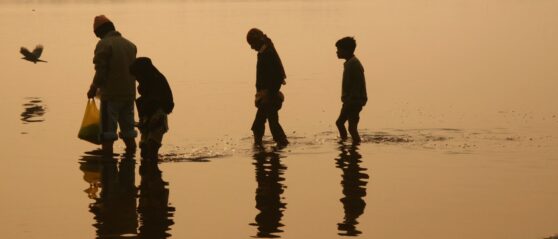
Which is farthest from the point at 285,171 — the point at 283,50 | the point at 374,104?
the point at 283,50

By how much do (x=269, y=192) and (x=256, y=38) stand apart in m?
3.66

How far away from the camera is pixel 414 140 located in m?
17.4

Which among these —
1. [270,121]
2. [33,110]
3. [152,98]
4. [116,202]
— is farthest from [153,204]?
[33,110]

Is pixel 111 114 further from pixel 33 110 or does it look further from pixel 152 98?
pixel 33 110

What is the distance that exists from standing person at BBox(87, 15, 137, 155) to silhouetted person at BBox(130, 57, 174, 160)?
0.83 meters

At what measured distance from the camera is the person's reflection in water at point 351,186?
11368mm

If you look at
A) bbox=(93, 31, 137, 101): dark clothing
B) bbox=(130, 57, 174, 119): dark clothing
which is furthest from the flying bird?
bbox=(130, 57, 174, 119): dark clothing

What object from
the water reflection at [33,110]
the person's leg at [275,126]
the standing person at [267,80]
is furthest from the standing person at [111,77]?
the water reflection at [33,110]

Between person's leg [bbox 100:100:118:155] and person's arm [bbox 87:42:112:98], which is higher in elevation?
person's arm [bbox 87:42:112:98]

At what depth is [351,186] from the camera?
13438 millimetres

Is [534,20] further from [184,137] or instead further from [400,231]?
[400,231]

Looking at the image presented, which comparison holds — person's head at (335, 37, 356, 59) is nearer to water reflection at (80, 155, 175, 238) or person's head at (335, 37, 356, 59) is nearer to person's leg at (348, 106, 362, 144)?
person's leg at (348, 106, 362, 144)

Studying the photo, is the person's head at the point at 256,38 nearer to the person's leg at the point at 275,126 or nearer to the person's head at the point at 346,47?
the person's leg at the point at 275,126

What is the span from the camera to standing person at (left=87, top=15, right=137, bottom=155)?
15.2m
